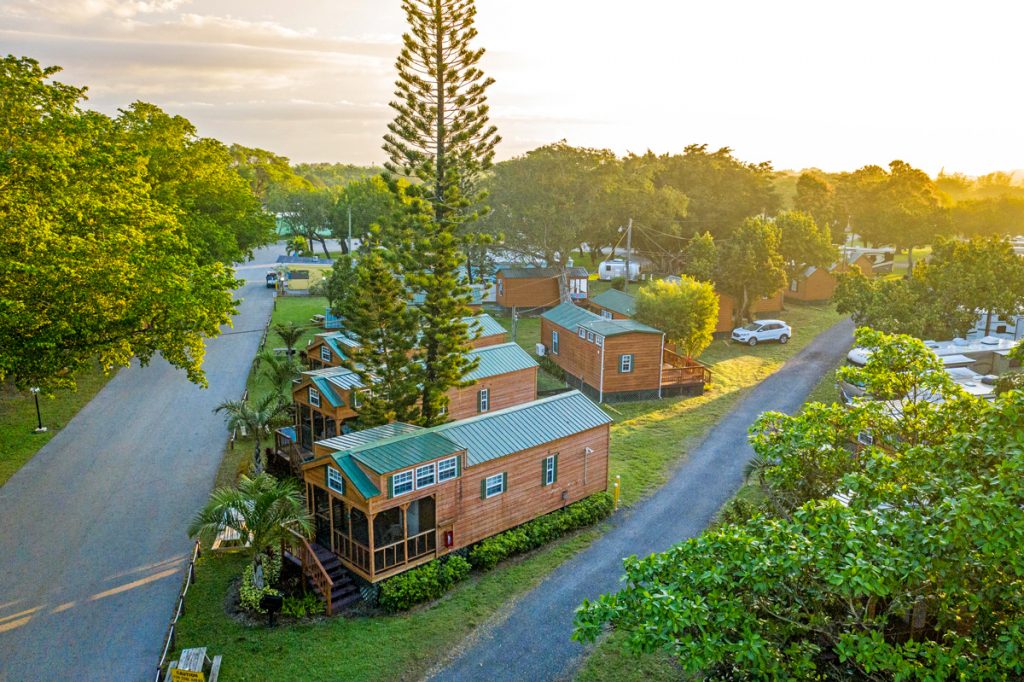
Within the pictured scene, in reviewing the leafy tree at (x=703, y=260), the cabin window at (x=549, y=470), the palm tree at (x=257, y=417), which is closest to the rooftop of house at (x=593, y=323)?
the leafy tree at (x=703, y=260)

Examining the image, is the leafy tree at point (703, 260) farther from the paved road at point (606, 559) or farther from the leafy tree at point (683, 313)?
the paved road at point (606, 559)

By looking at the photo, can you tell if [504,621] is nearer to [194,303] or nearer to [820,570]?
[820,570]

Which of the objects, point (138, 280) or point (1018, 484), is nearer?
point (1018, 484)

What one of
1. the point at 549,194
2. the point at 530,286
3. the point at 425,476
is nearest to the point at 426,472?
the point at 425,476

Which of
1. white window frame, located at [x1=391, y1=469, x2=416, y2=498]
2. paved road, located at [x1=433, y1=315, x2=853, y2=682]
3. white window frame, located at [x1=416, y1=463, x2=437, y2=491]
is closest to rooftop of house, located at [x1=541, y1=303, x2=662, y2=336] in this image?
paved road, located at [x1=433, y1=315, x2=853, y2=682]

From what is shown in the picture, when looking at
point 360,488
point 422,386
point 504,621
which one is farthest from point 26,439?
point 504,621

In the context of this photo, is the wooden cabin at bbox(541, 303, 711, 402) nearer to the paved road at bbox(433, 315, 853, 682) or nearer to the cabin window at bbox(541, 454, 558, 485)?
the paved road at bbox(433, 315, 853, 682)
